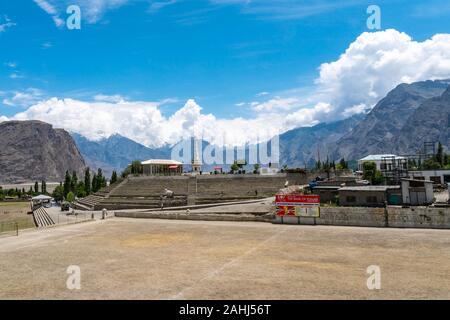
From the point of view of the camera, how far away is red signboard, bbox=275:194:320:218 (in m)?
41.8

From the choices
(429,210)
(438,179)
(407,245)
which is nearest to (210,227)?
(407,245)

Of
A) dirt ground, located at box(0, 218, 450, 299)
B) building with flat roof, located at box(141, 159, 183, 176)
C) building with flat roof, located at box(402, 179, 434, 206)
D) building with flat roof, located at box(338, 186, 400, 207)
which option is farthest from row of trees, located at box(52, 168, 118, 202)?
building with flat roof, located at box(402, 179, 434, 206)

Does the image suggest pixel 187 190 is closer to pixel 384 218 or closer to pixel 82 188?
pixel 384 218

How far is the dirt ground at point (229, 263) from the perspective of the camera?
60.5ft

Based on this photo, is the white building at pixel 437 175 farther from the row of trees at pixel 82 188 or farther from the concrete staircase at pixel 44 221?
the row of trees at pixel 82 188

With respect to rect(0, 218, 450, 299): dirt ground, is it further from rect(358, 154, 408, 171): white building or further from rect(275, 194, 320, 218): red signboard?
rect(358, 154, 408, 171): white building

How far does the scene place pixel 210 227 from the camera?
4175cm

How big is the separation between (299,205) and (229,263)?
66.6 feet

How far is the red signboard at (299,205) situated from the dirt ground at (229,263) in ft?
8.07

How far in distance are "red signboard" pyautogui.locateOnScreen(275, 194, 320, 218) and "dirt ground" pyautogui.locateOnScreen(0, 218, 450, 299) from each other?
2459mm

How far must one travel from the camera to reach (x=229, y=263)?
2439cm

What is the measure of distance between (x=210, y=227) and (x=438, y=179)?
59675mm

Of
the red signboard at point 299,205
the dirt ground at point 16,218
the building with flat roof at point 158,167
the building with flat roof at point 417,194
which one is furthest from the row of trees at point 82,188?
the building with flat roof at point 417,194
